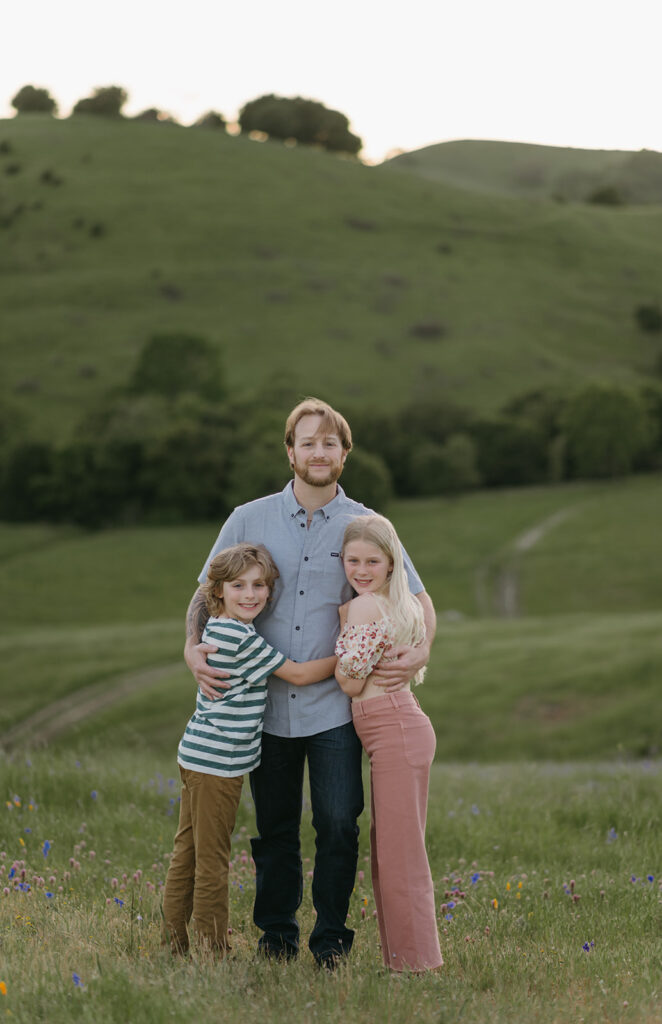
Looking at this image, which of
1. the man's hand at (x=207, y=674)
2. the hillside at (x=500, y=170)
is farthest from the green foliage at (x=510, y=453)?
the man's hand at (x=207, y=674)

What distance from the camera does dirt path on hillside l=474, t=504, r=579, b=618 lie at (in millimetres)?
62250

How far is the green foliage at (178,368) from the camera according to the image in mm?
99375

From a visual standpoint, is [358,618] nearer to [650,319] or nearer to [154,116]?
[650,319]

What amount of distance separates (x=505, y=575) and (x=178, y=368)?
153 feet

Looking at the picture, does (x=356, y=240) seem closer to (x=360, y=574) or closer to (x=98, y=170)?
(x=98, y=170)

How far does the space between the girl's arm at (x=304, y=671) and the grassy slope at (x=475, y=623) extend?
317 inches

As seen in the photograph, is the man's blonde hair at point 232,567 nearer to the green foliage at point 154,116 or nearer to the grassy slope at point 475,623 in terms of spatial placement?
the grassy slope at point 475,623

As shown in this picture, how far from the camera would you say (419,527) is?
76.4 metres

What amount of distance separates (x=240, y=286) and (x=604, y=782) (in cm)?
11373

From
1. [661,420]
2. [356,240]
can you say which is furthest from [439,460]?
[356,240]

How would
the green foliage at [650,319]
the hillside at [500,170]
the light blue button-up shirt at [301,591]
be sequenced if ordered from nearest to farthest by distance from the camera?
the light blue button-up shirt at [301,591], the green foliage at [650,319], the hillside at [500,170]

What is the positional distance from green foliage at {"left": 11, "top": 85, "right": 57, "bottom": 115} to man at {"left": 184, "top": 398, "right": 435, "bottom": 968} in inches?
7764

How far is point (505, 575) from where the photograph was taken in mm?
67562

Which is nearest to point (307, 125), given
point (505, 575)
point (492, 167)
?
point (492, 167)
